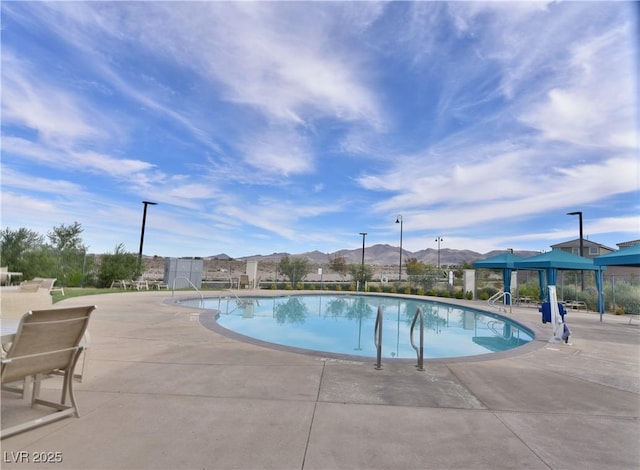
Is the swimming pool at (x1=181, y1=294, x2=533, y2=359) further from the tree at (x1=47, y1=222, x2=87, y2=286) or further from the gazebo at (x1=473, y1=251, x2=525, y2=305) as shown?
the tree at (x1=47, y1=222, x2=87, y2=286)

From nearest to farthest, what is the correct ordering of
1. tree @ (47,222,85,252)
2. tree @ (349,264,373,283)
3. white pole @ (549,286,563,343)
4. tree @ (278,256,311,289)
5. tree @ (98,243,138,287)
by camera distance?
white pole @ (549,286,563,343), tree @ (98,243,138,287), tree @ (47,222,85,252), tree @ (349,264,373,283), tree @ (278,256,311,289)

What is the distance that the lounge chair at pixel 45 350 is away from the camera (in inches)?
83.8

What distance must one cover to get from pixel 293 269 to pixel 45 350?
18.2 m

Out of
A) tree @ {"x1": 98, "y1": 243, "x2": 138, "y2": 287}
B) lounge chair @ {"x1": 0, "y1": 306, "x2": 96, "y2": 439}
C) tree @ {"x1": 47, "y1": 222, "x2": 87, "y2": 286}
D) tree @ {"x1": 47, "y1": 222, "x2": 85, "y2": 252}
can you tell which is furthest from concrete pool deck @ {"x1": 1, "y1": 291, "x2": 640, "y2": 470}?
tree @ {"x1": 47, "y1": 222, "x2": 85, "y2": 252}

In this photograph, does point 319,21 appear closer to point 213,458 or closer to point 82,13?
point 82,13

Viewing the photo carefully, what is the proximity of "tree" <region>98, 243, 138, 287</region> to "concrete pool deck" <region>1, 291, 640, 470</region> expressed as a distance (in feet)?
40.3

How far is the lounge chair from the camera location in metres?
2.13

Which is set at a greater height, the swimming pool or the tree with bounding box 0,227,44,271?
the tree with bounding box 0,227,44,271

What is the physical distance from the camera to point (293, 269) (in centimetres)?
2048

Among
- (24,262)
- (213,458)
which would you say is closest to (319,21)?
(213,458)

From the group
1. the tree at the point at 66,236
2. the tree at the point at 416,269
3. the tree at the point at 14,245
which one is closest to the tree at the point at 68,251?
the tree at the point at 66,236

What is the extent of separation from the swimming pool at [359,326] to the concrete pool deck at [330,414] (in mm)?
1610

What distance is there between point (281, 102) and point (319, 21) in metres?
4.06

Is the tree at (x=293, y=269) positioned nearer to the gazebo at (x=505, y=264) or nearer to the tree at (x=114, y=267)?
the tree at (x=114, y=267)
